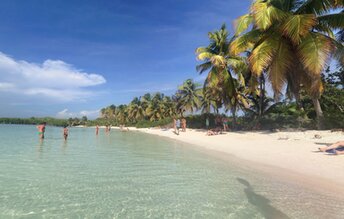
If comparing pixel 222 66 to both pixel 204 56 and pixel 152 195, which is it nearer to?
pixel 204 56

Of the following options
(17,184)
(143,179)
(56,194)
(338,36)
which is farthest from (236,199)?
(338,36)

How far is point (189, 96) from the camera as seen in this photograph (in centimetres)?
3975

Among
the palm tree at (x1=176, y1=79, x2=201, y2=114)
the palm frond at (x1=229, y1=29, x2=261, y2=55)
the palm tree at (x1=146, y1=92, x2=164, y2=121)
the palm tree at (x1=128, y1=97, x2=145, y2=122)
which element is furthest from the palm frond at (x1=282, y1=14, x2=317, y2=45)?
the palm tree at (x1=128, y1=97, x2=145, y2=122)

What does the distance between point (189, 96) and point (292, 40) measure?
1117 inches

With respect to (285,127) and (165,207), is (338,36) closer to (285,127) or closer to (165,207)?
(285,127)

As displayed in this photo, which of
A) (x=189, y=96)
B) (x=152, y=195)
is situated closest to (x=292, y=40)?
(x=152, y=195)

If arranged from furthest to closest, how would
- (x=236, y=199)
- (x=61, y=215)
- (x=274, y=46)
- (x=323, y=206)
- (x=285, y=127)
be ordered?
(x=285, y=127) → (x=274, y=46) → (x=236, y=199) → (x=323, y=206) → (x=61, y=215)

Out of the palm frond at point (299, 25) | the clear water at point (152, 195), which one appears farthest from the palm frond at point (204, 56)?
the clear water at point (152, 195)

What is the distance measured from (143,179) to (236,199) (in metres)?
2.79

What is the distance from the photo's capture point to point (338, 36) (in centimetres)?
1505

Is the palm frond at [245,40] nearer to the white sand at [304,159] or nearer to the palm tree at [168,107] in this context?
the white sand at [304,159]

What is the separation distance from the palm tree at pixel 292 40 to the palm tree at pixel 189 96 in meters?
25.1

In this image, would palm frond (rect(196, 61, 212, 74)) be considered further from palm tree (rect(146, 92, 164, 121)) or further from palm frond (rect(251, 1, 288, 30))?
palm tree (rect(146, 92, 164, 121))

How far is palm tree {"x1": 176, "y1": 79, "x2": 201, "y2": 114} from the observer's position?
1528 inches
